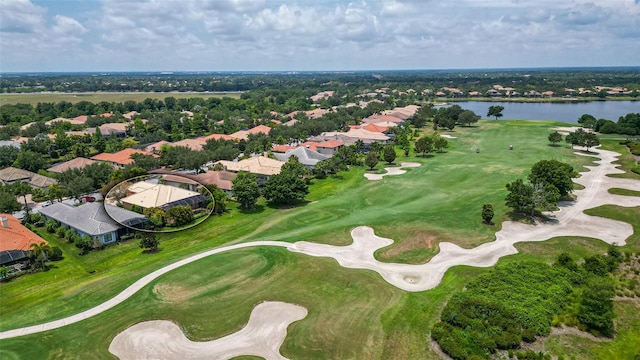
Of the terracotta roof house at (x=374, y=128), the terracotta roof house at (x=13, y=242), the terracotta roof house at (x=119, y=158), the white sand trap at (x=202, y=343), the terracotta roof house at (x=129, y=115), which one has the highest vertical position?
the terracotta roof house at (x=129, y=115)

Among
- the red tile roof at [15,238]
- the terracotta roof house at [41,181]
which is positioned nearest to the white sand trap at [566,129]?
the terracotta roof house at [41,181]

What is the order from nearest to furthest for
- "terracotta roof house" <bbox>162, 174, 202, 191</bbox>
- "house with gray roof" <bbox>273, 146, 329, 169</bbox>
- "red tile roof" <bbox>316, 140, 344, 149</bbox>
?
"terracotta roof house" <bbox>162, 174, 202, 191</bbox> → "house with gray roof" <bbox>273, 146, 329, 169</bbox> → "red tile roof" <bbox>316, 140, 344, 149</bbox>

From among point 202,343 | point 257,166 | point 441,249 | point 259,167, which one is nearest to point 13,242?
point 202,343

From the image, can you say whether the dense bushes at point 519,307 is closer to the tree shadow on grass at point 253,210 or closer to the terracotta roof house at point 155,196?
the terracotta roof house at point 155,196

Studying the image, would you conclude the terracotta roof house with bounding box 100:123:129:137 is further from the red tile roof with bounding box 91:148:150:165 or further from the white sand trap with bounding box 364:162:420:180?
the white sand trap with bounding box 364:162:420:180

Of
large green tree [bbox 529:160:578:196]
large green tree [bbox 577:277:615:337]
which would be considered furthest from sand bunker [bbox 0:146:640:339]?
large green tree [bbox 577:277:615:337]

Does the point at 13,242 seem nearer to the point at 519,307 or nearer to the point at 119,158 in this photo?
the point at 119,158
